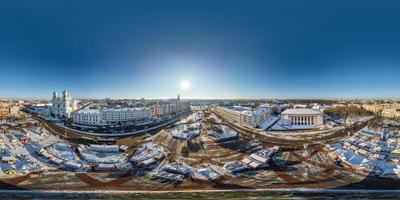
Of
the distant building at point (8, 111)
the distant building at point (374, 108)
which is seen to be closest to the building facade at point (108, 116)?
the distant building at point (8, 111)

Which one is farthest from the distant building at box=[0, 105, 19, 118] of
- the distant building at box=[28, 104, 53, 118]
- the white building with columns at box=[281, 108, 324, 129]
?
the white building with columns at box=[281, 108, 324, 129]

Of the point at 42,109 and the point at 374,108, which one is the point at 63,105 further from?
the point at 374,108

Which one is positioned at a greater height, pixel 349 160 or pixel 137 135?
pixel 137 135

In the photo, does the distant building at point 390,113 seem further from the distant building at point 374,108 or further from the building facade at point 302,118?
the building facade at point 302,118

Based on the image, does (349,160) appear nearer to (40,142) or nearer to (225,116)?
(225,116)

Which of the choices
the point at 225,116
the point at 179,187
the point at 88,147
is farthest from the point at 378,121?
the point at 88,147

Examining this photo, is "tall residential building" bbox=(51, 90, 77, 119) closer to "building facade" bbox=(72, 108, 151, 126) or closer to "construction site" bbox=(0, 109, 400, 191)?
"building facade" bbox=(72, 108, 151, 126)

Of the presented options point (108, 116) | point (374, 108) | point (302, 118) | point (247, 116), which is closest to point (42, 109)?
point (108, 116)

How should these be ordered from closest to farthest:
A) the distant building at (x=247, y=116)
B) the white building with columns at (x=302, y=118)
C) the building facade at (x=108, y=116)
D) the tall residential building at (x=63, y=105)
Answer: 1. the tall residential building at (x=63, y=105)
2. the building facade at (x=108, y=116)
3. the distant building at (x=247, y=116)
4. the white building with columns at (x=302, y=118)
